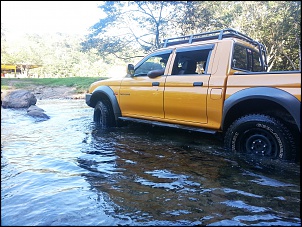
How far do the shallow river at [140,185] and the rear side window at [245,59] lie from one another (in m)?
1.35

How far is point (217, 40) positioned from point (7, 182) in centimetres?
358

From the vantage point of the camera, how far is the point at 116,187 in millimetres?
2795

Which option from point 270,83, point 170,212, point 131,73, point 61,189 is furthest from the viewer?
point 131,73

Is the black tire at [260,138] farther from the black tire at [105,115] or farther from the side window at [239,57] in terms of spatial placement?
the black tire at [105,115]

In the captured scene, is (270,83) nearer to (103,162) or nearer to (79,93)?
(103,162)

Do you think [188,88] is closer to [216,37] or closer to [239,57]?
[239,57]

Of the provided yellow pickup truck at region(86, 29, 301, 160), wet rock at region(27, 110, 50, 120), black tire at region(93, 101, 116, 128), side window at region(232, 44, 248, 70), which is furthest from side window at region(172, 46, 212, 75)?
wet rock at region(27, 110, 50, 120)

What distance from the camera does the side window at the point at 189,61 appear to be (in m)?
4.66

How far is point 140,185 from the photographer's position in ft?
9.39

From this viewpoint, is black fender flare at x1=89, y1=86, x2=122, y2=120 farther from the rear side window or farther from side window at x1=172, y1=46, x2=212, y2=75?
the rear side window

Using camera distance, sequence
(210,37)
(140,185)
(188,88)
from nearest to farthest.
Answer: (140,185)
(188,88)
(210,37)

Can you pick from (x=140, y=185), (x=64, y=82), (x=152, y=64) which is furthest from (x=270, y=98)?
(x=64, y=82)

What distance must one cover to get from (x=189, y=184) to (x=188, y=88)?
188 cm

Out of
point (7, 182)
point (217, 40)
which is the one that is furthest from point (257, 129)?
point (7, 182)
